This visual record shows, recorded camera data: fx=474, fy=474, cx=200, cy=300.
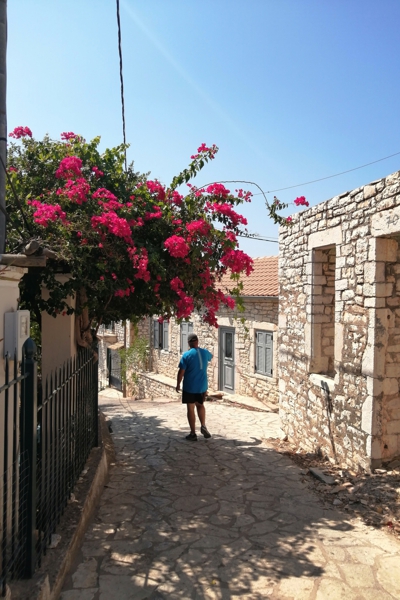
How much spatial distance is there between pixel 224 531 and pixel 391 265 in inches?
127

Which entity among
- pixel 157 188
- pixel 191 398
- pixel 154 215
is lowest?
pixel 191 398

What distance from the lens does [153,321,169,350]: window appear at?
55.3 feet

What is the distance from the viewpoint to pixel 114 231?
4.50 metres

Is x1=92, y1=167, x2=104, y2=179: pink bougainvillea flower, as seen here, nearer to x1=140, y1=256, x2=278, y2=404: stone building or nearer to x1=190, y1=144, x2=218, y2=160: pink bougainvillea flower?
x1=190, y1=144, x2=218, y2=160: pink bougainvillea flower

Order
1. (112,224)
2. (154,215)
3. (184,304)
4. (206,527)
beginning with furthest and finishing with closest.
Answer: (154,215), (184,304), (112,224), (206,527)

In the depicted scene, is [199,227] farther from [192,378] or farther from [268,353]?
[268,353]

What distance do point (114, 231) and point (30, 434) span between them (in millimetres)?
2298

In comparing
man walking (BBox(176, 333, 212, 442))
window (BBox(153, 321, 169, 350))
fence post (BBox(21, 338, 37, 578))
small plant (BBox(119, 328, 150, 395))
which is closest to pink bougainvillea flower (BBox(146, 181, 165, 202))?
man walking (BBox(176, 333, 212, 442))

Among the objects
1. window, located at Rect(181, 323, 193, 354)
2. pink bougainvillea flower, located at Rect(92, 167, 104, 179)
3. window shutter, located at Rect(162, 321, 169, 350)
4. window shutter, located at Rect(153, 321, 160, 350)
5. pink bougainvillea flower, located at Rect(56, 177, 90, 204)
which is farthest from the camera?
window shutter, located at Rect(153, 321, 160, 350)

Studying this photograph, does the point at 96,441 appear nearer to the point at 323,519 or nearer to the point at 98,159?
the point at 323,519

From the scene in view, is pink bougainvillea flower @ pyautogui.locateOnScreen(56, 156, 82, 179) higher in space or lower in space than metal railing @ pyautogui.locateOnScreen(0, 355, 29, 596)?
higher

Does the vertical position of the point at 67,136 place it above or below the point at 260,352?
above

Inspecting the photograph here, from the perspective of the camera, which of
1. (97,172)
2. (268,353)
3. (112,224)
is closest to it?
(112,224)

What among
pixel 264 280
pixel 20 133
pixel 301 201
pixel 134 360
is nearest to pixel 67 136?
pixel 20 133
